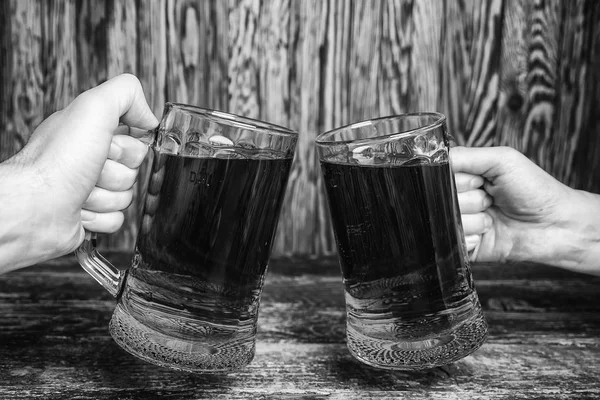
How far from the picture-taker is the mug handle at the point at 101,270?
2.45 ft

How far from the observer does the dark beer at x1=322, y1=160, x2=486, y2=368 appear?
0.67 m

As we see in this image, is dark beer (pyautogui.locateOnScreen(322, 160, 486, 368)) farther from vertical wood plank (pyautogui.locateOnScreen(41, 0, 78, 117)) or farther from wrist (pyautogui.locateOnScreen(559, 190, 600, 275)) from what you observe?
vertical wood plank (pyautogui.locateOnScreen(41, 0, 78, 117))

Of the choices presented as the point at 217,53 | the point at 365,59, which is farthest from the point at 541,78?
the point at 217,53

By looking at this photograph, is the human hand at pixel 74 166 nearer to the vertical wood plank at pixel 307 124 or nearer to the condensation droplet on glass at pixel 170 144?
the condensation droplet on glass at pixel 170 144

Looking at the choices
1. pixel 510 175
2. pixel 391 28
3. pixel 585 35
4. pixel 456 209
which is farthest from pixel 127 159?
pixel 585 35

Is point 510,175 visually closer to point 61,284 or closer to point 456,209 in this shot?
point 456,209

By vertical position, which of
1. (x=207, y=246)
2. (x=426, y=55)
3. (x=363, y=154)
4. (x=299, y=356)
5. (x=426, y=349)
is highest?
(x=426, y=55)

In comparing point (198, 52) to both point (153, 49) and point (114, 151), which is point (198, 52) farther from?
point (114, 151)

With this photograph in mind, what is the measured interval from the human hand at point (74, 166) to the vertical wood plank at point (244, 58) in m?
0.65

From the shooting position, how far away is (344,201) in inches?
27.5

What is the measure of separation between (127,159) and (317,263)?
0.72m

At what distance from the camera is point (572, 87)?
4.77 ft

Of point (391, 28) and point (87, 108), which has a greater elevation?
point (391, 28)

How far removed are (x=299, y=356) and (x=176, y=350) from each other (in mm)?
246
